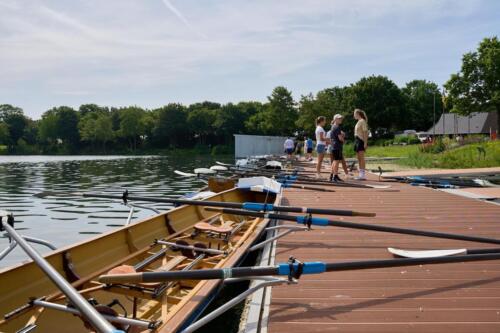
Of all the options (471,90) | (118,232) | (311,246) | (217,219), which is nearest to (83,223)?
(217,219)

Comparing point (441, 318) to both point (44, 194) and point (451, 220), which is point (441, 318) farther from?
point (44, 194)

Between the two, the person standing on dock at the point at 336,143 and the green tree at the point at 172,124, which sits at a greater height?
the green tree at the point at 172,124

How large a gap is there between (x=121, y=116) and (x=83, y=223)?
90.3 metres

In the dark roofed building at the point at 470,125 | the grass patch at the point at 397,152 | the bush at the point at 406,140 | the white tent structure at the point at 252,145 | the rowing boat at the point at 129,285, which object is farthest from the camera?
the dark roofed building at the point at 470,125

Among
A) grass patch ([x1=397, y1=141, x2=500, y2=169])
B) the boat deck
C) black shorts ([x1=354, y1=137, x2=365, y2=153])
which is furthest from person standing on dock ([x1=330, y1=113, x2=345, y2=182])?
grass patch ([x1=397, y1=141, x2=500, y2=169])

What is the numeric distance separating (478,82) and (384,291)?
55.5 m

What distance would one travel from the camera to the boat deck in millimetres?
3270

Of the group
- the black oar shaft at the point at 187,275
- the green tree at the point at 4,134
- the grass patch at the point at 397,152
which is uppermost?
the green tree at the point at 4,134

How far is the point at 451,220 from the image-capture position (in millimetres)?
7227

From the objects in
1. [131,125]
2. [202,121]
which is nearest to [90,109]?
[131,125]

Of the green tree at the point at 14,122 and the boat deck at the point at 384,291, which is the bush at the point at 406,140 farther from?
the green tree at the point at 14,122

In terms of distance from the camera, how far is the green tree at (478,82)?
165 ft

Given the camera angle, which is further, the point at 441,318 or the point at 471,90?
the point at 471,90

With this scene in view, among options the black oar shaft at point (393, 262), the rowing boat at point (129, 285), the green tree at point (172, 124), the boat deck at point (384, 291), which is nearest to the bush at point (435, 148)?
the boat deck at point (384, 291)
